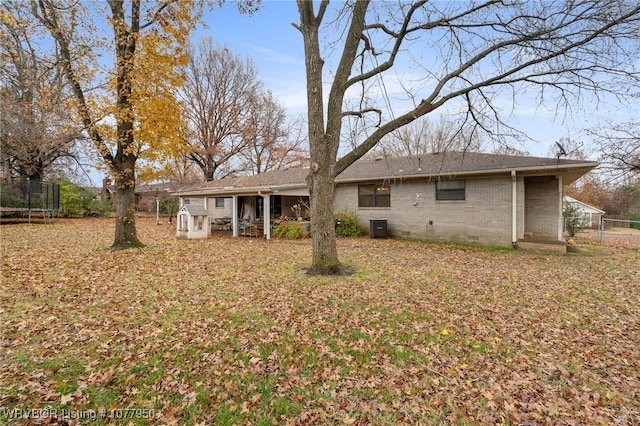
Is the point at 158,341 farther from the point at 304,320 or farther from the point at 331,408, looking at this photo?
the point at 331,408

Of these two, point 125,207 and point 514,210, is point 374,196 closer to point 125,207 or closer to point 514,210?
point 514,210

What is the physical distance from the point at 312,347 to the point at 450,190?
11077mm

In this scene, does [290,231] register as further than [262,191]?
Yes

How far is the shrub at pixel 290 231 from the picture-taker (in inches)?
555

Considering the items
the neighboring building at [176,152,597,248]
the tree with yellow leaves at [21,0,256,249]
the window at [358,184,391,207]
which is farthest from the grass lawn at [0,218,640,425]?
the window at [358,184,391,207]

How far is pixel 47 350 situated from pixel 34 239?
10.6 meters

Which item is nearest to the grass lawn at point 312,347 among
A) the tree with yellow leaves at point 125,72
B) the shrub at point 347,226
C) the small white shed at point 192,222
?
the tree with yellow leaves at point 125,72

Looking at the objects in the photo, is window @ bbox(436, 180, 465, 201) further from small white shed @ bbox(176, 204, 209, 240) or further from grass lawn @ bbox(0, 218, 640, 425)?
small white shed @ bbox(176, 204, 209, 240)

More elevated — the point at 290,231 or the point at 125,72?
the point at 125,72

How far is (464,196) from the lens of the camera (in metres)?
12.8

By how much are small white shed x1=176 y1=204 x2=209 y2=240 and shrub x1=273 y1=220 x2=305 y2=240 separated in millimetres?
3228

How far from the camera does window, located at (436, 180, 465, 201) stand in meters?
12.9

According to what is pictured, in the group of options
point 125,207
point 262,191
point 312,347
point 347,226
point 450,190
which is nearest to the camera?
point 312,347

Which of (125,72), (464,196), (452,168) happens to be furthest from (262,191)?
(464,196)
